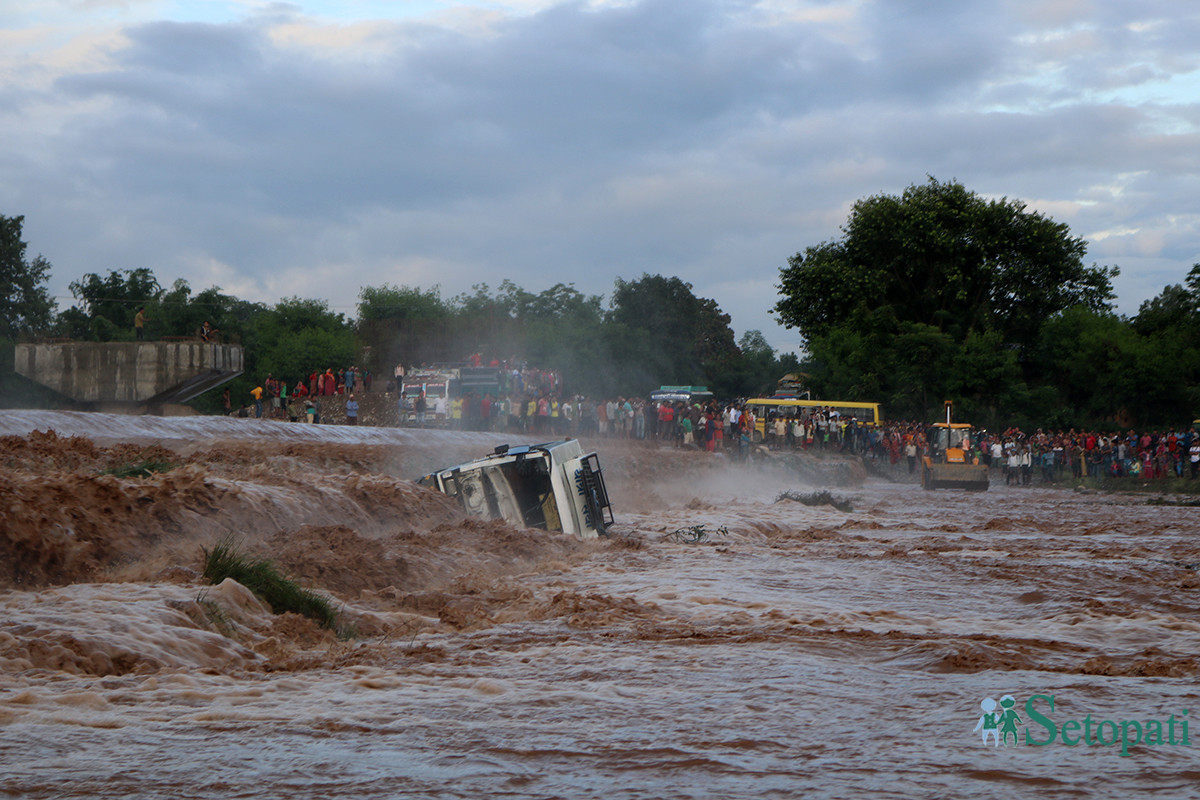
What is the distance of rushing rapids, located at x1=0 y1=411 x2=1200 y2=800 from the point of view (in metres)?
5.00

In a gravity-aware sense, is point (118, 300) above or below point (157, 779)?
above

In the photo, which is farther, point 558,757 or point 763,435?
point 763,435

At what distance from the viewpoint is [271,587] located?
9.35 m

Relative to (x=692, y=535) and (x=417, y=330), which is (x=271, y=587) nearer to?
(x=692, y=535)

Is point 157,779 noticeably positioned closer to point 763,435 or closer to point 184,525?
point 184,525

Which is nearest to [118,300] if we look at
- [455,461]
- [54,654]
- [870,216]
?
[870,216]

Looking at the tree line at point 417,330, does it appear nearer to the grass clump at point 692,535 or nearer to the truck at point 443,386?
the truck at point 443,386

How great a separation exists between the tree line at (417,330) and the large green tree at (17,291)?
69mm

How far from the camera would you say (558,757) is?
5227mm

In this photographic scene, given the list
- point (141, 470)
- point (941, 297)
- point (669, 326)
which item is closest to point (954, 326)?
point (941, 297)

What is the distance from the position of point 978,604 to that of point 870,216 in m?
49.0

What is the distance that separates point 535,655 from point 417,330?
6128 cm

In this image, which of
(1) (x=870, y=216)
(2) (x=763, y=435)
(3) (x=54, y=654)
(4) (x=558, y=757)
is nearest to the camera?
(4) (x=558, y=757)

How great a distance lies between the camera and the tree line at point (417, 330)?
67.1 meters
